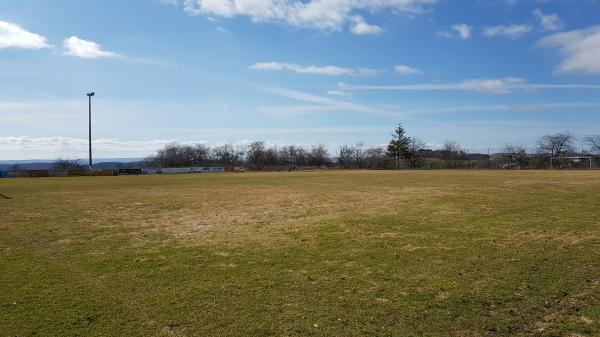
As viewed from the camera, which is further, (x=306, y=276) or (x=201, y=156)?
(x=201, y=156)

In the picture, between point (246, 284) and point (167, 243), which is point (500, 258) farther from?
point (167, 243)

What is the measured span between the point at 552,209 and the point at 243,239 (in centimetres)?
1187

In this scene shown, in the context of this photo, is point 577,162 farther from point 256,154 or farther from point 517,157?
point 256,154

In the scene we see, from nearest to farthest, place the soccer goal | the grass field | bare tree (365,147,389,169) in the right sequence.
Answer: the grass field → the soccer goal → bare tree (365,147,389,169)

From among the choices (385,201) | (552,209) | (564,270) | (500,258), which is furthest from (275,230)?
(552,209)

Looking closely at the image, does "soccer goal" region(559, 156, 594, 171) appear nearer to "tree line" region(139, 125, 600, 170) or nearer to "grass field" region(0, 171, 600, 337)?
"tree line" region(139, 125, 600, 170)

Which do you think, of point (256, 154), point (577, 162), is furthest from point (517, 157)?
point (256, 154)

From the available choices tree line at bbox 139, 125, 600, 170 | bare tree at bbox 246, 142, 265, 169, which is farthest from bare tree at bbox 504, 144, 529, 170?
bare tree at bbox 246, 142, 265, 169

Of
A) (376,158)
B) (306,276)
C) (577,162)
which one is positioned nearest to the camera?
(306,276)

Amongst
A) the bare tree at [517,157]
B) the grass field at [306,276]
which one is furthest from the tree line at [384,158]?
the grass field at [306,276]

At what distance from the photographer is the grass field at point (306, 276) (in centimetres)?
535

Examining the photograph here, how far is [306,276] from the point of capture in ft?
24.7

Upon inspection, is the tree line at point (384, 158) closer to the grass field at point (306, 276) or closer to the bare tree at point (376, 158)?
the bare tree at point (376, 158)

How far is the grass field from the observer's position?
5348mm
